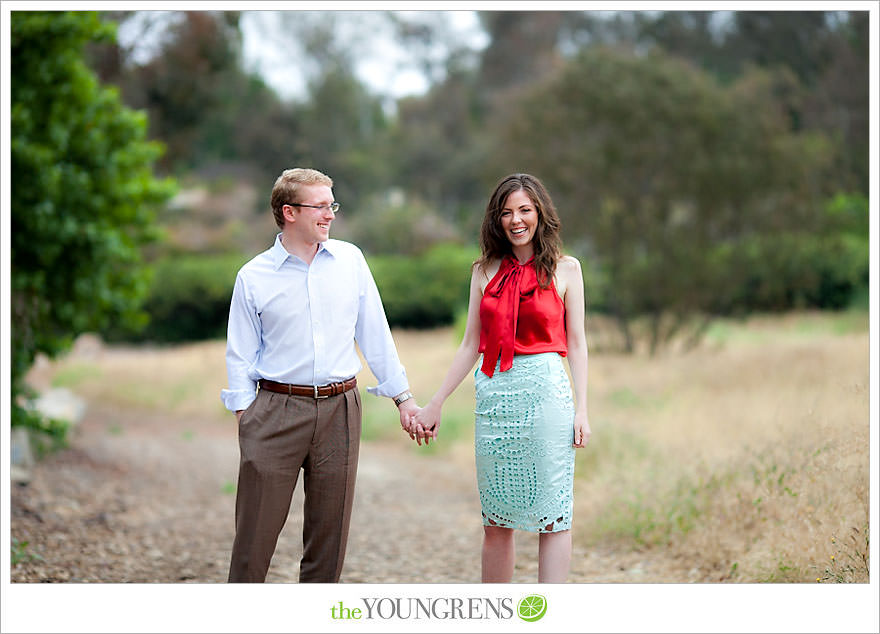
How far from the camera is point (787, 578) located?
4043mm

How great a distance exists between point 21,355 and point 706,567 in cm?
488

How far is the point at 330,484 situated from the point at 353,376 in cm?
41

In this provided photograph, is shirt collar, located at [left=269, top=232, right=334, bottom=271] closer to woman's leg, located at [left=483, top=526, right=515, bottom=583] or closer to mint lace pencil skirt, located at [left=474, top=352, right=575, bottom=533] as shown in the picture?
mint lace pencil skirt, located at [left=474, top=352, right=575, bottom=533]

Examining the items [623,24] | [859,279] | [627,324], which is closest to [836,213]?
[627,324]

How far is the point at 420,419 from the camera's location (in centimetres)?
335

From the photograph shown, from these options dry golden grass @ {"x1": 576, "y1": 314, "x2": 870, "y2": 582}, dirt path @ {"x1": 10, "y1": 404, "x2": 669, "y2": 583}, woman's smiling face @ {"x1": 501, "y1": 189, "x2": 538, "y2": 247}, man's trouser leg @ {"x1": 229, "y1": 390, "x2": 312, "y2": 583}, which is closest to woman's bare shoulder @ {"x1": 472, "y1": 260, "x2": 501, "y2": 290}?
woman's smiling face @ {"x1": 501, "y1": 189, "x2": 538, "y2": 247}

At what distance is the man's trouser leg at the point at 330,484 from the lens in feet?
10.5

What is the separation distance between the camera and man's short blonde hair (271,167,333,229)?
3123 mm

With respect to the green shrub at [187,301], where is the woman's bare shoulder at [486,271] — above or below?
above

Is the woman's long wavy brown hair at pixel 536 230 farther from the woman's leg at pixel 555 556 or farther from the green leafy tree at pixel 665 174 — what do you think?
the green leafy tree at pixel 665 174

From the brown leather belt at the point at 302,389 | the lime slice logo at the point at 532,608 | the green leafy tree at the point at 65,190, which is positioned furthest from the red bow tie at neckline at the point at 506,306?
the green leafy tree at the point at 65,190

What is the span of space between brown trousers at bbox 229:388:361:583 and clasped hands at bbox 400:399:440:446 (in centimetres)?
19

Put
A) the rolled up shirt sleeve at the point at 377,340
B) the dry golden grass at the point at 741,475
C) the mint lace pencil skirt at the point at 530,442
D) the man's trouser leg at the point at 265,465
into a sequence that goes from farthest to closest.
A: the dry golden grass at the point at 741,475 < the rolled up shirt sleeve at the point at 377,340 < the mint lace pencil skirt at the point at 530,442 < the man's trouser leg at the point at 265,465

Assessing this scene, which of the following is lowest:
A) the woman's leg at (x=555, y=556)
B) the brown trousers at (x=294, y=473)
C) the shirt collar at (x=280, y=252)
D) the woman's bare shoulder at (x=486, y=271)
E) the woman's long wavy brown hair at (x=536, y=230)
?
the woman's leg at (x=555, y=556)
